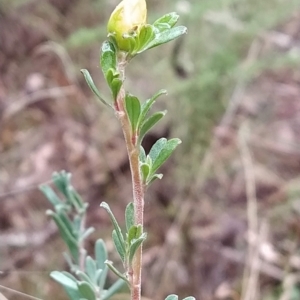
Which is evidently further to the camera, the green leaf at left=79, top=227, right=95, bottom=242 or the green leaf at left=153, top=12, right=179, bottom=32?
the green leaf at left=79, top=227, right=95, bottom=242

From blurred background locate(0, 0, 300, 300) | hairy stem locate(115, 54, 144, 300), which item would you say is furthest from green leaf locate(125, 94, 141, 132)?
blurred background locate(0, 0, 300, 300)

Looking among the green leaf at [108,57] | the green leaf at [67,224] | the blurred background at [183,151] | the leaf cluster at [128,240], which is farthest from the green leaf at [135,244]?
the blurred background at [183,151]

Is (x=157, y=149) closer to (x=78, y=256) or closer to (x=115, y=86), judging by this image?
(x=115, y=86)

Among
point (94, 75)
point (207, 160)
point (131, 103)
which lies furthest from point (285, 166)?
point (131, 103)

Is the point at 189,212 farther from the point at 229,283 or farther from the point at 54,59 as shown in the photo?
the point at 54,59

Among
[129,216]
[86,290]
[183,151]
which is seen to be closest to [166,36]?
[129,216]

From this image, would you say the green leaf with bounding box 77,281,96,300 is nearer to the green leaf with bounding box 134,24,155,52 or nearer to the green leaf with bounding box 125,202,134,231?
the green leaf with bounding box 125,202,134,231
